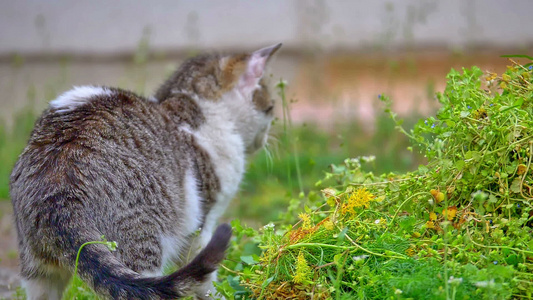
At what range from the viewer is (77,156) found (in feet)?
6.94

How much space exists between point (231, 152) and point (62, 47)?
482 centimetres

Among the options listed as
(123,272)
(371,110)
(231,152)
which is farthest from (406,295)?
(371,110)

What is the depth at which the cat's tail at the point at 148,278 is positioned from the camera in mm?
1739

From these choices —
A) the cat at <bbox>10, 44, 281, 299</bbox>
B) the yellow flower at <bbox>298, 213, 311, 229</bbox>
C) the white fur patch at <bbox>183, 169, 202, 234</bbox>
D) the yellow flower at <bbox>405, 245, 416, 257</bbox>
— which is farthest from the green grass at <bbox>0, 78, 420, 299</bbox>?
Answer: the yellow flower at <bbox>405, 245, 416, 257</bbox>

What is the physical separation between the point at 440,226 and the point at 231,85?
1.54m

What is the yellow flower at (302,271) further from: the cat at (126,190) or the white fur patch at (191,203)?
the white fur patch at (191,203)

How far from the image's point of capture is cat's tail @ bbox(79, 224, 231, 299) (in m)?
1.74

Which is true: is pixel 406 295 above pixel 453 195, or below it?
below

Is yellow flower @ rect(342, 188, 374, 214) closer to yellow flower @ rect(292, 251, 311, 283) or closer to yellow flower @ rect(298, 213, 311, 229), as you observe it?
yellow flower @ rect(298, 213, 311, 229)

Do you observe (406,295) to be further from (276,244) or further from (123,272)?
(123,272)

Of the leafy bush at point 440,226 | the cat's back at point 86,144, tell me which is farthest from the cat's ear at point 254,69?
Answer: the leafy bush at point 440,226

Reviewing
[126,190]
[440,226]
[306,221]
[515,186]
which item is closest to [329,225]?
[306,221]

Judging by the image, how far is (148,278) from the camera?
1816 mm

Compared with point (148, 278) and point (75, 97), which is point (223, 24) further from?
point (148, 278)
